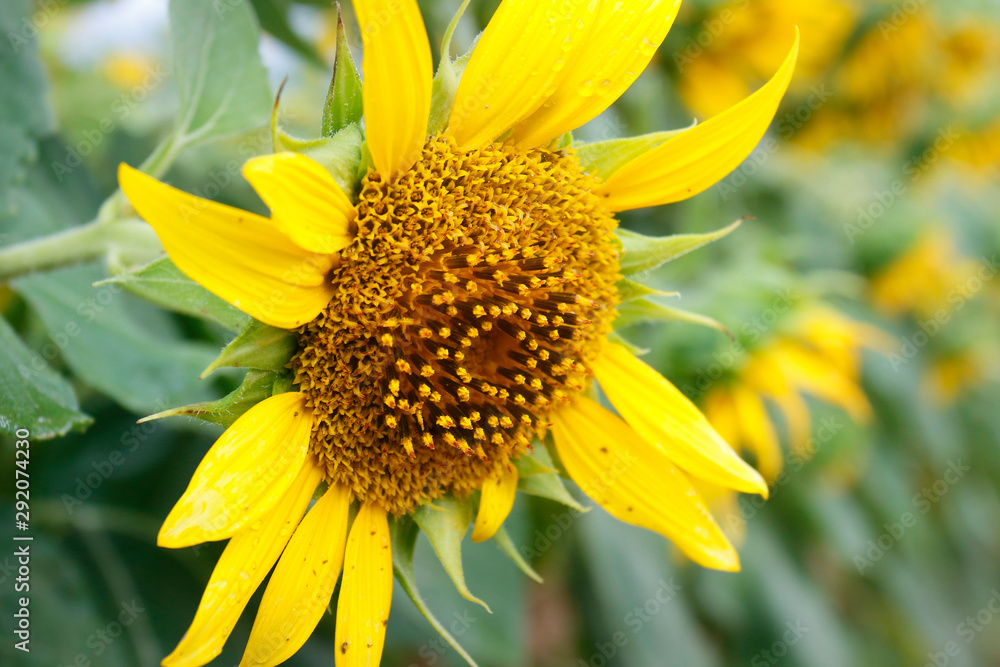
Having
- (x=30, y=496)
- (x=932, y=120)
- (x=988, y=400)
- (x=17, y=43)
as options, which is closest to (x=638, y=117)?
(x=17, y=43)

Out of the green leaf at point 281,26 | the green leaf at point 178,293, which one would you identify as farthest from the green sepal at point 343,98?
the green leaf at point 281,26

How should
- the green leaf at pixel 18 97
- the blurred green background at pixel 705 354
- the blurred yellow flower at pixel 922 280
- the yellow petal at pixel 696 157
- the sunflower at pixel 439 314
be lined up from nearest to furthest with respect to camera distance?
the sunflower at pixel 439 314, the yellow petal at pixel 696 157, the green leaf at pixel 18 97, the blurred green background at pixel 705 354, the blurred yellow flower at pixel 922 280

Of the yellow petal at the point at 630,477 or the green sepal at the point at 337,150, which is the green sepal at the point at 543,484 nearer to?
the yellow petal at the point at 630,477

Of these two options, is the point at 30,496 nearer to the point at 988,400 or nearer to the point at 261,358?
the point at 261,358

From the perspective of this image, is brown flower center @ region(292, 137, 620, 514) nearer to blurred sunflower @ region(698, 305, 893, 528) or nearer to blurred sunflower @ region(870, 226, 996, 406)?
blurred sunflower @ region(698, 305, 893, 528)

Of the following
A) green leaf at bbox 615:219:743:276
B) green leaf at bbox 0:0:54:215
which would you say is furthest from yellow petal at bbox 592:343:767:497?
green leaf at bbox 0:0:54:215

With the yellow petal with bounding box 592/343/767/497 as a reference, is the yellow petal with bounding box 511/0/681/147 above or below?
above
